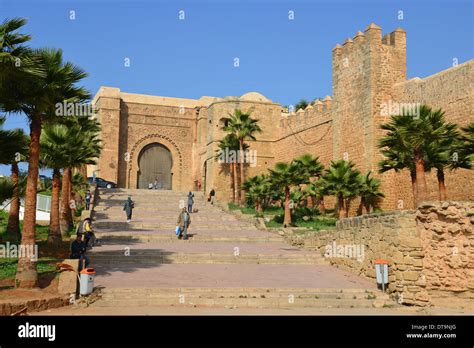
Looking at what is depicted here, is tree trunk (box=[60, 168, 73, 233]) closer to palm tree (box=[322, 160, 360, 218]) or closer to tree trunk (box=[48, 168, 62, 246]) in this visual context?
tree trunk (box=[48, 168, 62, 246])

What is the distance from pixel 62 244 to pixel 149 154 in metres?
25.4

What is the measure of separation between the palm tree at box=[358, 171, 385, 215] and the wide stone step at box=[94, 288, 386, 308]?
1177 centimetres

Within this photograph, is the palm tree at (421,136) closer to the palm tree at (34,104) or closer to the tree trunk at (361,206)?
the tree trunk at (361,206)

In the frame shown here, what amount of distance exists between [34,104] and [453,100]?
15.2 metres

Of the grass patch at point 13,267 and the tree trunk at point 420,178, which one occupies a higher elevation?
the tree trunk at point 420,178

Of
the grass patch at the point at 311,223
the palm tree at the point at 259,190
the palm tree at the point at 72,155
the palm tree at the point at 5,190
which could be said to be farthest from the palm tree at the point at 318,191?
the palm tree at the point at 5,190

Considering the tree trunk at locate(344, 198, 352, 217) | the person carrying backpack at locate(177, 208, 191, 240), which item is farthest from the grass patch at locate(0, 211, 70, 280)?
the tree trunk at locate(344, 198, 352, 217)

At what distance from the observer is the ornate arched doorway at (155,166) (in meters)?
40.2

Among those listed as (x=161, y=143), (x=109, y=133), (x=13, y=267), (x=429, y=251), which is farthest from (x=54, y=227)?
(x=161, y=143)

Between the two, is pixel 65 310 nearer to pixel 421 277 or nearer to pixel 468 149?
pixel 421 277

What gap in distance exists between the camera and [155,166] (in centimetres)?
4066

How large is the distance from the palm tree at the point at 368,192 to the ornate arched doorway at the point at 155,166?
2078cm
